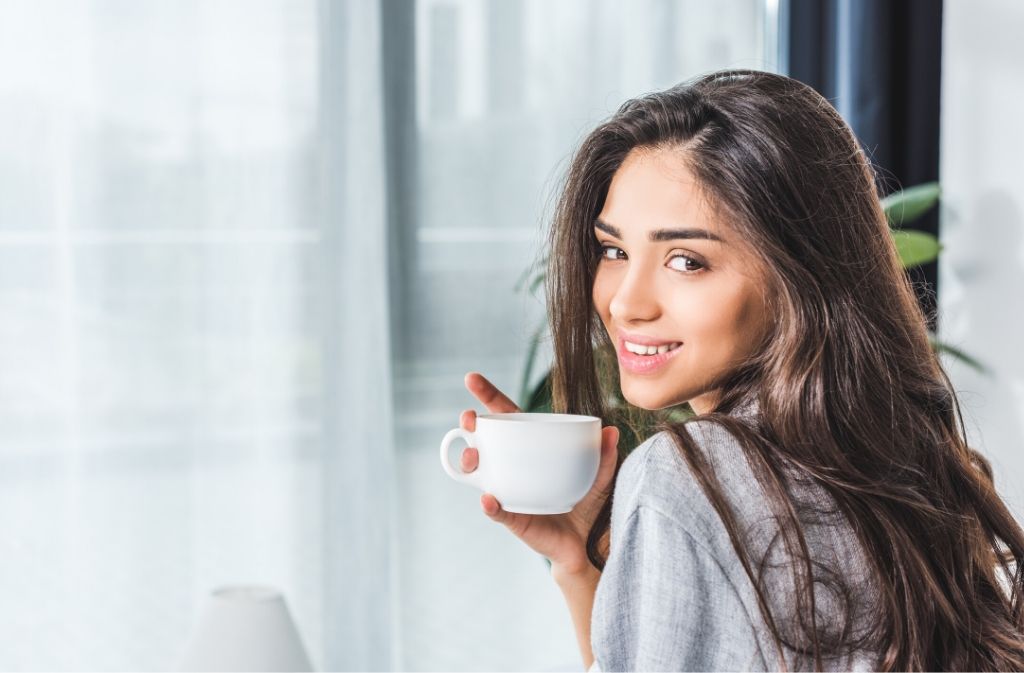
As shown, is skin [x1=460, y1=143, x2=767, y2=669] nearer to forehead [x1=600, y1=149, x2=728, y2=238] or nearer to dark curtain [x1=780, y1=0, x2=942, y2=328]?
forehead [x1=600, y1=149, x2=728, y2=238]

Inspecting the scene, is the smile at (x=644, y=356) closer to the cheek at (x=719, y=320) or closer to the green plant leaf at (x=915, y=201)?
the cheek at (x=719, y=320)

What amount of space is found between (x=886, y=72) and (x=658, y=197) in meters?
1.88

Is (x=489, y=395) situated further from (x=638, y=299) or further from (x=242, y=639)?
(x=242, y=639)

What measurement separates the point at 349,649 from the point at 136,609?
1.49 feet

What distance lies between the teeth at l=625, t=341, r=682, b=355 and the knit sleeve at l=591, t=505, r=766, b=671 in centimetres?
24

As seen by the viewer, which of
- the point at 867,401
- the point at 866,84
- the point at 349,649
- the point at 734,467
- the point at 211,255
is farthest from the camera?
the point at 866,84

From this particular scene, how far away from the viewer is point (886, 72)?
2.51m

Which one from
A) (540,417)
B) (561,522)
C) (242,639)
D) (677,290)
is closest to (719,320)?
(677,290)

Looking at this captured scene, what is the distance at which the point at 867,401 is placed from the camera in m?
0.85

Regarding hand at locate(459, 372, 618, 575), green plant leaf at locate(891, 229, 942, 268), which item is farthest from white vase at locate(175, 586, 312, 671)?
green plant leaf at locate(891, 229, 942, 268)

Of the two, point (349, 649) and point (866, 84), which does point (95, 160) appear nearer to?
point (349, 649)

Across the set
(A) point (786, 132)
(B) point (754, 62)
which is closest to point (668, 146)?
(A) point (786, 132)

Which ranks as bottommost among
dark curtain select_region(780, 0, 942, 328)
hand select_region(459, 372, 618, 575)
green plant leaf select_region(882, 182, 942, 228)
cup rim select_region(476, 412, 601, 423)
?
hand select_region(459, 372, 618, 575)

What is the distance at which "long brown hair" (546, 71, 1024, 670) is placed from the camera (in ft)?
2.47
